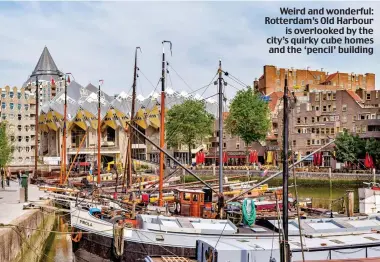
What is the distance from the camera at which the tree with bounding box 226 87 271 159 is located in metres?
75.6

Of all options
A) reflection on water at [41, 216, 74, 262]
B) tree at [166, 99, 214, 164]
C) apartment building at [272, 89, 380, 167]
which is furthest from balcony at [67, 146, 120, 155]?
reflection on water at [41, 216, 74, 262]

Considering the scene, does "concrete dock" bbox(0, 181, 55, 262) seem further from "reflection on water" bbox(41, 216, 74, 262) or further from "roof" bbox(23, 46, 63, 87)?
"roof" bbox(23, 46, 63, 87)

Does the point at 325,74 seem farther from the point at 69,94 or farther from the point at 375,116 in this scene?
the point at 69,94

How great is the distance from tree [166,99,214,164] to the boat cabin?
185 feet

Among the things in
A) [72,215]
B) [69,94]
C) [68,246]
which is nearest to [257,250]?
[72,215]

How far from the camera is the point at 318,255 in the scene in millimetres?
18516

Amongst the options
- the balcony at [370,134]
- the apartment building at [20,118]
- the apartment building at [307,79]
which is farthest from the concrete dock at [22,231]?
the apartment building at [307,79]

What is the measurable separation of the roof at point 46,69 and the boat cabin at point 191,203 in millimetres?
154600

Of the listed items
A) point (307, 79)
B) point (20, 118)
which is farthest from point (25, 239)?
point (307, 79)

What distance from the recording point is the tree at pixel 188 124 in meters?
82.6

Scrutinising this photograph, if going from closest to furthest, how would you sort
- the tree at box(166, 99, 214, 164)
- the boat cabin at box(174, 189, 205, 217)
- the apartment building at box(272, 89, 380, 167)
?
the boat cabin at box(174, 189, 205, 217), the apartment building at box(272, 89, 380, 167), the tree at box(166, 99, 214, 164)

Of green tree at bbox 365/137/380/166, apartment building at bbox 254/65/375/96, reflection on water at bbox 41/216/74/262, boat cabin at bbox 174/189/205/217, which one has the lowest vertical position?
reflection on water at bbox 41/216/74/262

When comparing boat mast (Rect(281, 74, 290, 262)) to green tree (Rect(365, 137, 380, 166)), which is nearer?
boat mast (Rect(281, 74, 290, 262))

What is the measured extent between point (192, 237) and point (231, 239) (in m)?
1.76
